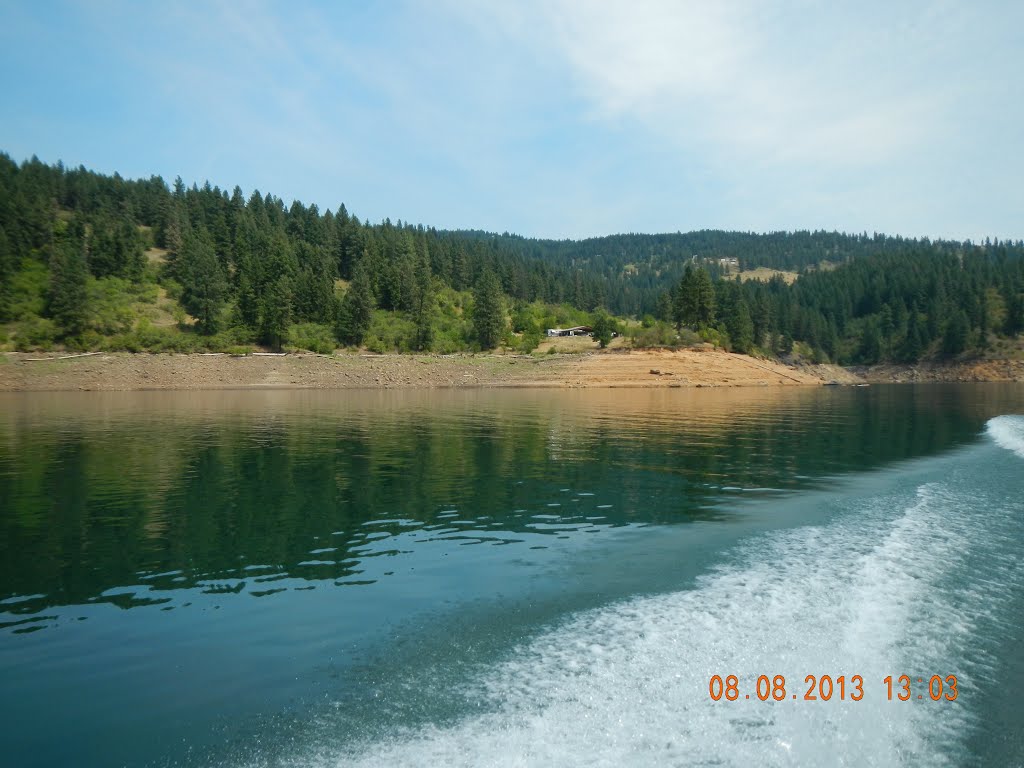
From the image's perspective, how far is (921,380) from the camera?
137 metres

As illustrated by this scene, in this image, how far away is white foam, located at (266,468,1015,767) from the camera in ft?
22.2

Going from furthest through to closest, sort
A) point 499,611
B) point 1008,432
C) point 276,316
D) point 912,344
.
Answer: point 912,344 → point 276,316 → point 1008,432 → point 499,611

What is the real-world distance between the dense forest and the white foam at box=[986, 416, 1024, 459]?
196ft

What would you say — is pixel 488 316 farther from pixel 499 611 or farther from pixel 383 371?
pixel 499 611

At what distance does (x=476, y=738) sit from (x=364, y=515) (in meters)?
10.8

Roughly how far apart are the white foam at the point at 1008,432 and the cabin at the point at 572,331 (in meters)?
86.8

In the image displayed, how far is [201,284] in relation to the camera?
326ft

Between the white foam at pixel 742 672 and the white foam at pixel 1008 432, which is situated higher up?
the white foam at pixel 742 672

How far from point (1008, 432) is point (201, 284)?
101m

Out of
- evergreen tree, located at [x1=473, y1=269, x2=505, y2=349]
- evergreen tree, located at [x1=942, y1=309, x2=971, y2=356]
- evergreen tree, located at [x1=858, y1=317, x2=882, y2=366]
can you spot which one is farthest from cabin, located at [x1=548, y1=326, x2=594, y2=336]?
evergreen tree, located at [x1=942, y1=309, x2=971, y2=356]

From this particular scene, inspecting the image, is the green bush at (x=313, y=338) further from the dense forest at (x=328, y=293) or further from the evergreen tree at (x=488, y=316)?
the evergreen tree at (x=488, y=316)

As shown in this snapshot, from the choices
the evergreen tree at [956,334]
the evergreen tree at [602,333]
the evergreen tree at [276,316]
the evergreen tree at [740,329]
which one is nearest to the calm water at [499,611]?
the evergreen tree at [276,316]

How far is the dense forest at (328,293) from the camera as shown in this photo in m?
92.9
